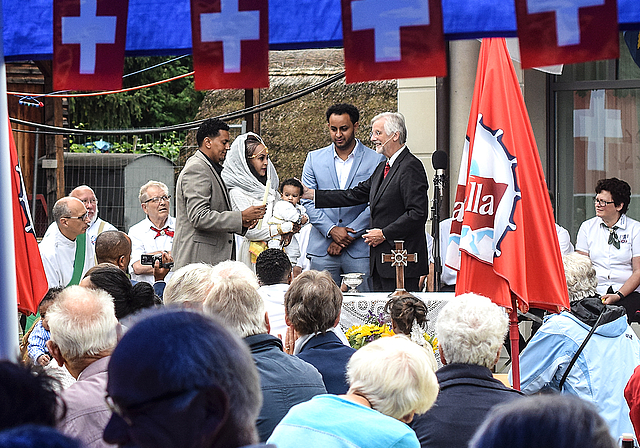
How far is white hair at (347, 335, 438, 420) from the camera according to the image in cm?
275

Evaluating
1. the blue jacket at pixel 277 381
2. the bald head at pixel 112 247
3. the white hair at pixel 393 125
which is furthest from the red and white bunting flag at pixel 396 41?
the white hair at pixel 393 125

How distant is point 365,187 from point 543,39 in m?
4.15

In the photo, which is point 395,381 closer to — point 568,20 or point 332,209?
point 568,20

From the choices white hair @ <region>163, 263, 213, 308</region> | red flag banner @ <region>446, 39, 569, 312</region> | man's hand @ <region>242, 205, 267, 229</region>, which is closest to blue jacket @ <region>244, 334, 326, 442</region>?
white hair @ <region>163, 263, 213, 308</region>

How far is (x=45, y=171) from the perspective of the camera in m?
11.8

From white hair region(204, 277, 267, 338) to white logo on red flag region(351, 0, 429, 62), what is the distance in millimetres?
1076

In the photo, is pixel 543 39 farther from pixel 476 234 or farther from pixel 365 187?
pixel 365 187

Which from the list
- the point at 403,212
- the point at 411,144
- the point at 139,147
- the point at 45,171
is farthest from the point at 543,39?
the point at 139,147

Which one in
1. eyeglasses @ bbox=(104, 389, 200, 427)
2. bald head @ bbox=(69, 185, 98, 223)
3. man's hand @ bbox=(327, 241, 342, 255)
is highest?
bald head @ bbox=(69, 185, 98, 223)

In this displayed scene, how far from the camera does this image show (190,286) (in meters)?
4.27

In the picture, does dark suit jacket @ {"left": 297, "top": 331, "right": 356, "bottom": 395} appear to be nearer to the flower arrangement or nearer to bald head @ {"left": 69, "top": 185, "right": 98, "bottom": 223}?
the flower arrangement

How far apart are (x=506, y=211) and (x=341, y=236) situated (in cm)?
259

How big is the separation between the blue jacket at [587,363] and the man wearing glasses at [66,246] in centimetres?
409

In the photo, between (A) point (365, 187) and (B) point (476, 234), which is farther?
(A) point (365, 187)
